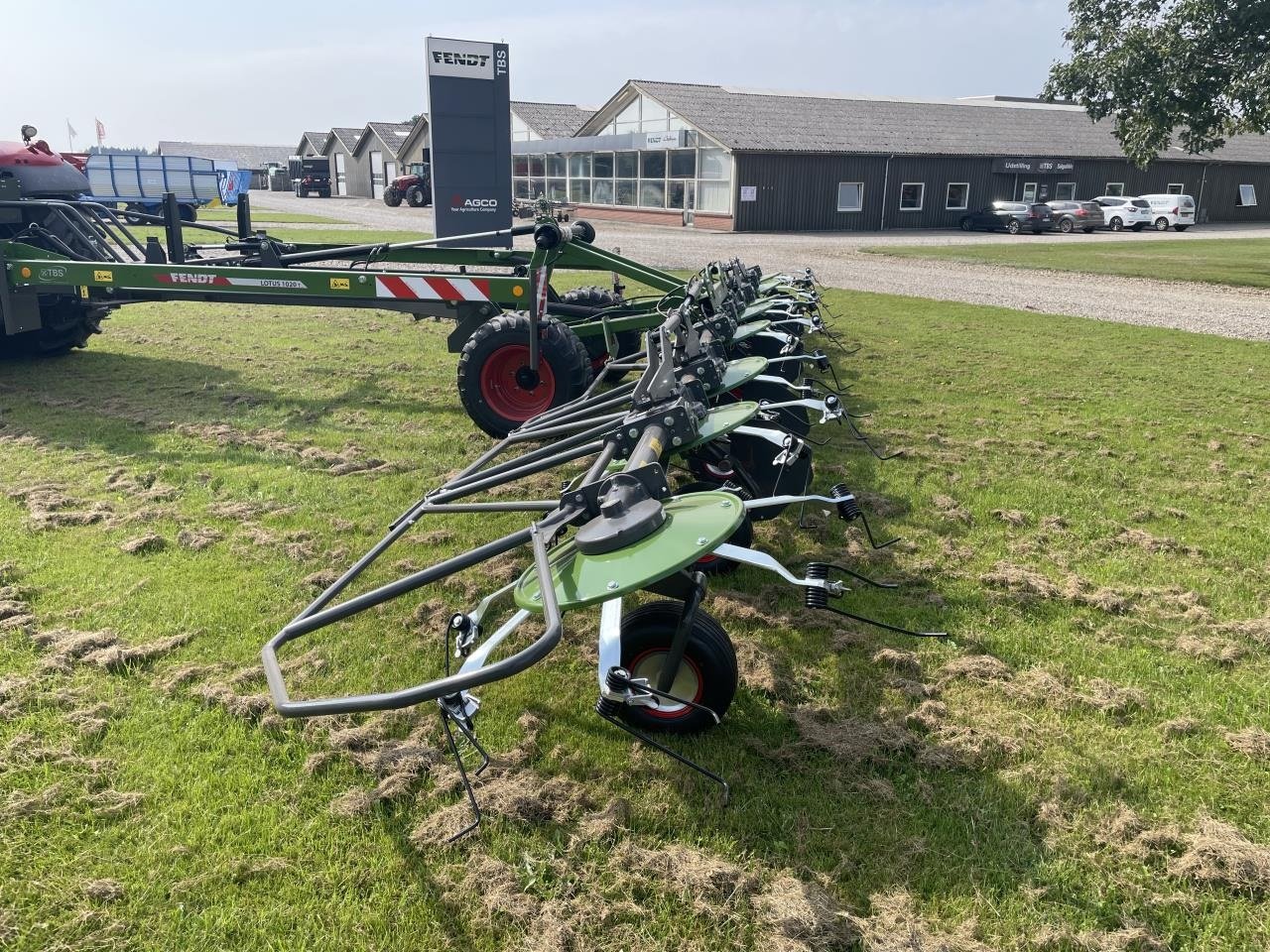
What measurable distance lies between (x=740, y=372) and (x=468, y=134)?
14.0 metres

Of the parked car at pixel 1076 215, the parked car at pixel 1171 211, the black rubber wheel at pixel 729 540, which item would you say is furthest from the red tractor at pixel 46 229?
the parked car at pixel 1171 211

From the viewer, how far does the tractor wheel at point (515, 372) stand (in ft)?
22.2

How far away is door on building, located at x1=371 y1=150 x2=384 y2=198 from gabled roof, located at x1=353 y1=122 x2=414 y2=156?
1155 millimetres

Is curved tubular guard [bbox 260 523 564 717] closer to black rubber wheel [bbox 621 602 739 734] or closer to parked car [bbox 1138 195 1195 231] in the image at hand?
black rubber wheel [bbox 621 602 739 734]

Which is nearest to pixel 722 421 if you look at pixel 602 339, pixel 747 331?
pixel 747 331

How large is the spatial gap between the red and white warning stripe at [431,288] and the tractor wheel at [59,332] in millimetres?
4121

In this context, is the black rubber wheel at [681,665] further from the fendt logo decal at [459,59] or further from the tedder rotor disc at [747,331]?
the fendt logo decal at [459,59]

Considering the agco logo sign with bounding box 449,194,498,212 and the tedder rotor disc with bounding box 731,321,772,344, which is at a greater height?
the agco logo sign with bounding box 449,194,498,212

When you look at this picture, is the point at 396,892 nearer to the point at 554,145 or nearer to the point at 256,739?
the point at 256,739

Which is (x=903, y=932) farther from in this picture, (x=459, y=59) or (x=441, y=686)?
(x=459, y=59)

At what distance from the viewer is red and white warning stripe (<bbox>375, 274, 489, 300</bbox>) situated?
7.17 metres

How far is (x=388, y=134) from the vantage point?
5691cm

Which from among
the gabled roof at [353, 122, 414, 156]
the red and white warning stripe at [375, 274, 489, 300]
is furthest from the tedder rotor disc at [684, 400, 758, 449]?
the gabled roof at [353, 122, 414, 156]

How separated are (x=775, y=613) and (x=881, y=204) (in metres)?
34.3
